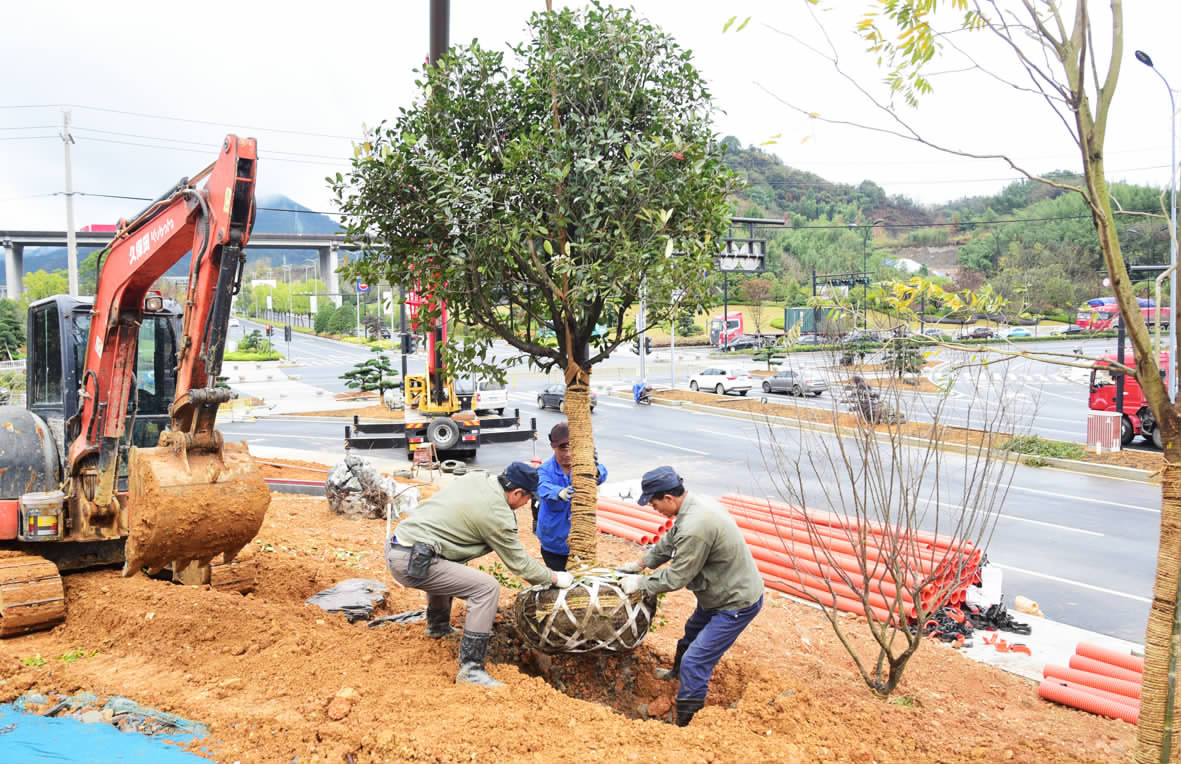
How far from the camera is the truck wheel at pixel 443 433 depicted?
1614cm

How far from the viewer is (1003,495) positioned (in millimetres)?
11578

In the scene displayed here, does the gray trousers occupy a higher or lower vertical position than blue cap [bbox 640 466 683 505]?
lower

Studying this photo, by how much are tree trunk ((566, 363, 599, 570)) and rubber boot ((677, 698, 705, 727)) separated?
1.35 metres

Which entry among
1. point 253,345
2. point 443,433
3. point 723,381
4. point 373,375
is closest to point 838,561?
point 443,433

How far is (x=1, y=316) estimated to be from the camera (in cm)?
4044

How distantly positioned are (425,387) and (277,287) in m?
101

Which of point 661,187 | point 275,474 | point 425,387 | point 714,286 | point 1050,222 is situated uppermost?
point 1050,222

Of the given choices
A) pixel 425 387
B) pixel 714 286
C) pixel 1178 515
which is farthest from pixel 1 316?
pixel 1178 515

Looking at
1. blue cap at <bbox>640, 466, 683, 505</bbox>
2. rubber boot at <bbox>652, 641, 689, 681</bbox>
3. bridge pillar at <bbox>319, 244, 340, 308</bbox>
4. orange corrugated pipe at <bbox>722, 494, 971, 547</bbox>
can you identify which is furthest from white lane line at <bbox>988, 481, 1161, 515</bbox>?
bridge pillar at <bbox>319, 244, 340, 308</bbox>

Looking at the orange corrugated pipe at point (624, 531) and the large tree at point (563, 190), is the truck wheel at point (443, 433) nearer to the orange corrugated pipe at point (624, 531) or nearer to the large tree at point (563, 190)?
the orange corrugated pipe at point (624, 531)

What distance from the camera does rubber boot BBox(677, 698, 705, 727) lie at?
4.97 metres

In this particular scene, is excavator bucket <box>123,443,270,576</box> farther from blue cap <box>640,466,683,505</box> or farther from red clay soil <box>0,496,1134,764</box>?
blue cap <box>640,466,683,505</box>

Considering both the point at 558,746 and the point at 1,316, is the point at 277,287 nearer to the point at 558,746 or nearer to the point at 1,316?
the point at 1,316

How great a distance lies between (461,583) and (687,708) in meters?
1.56
